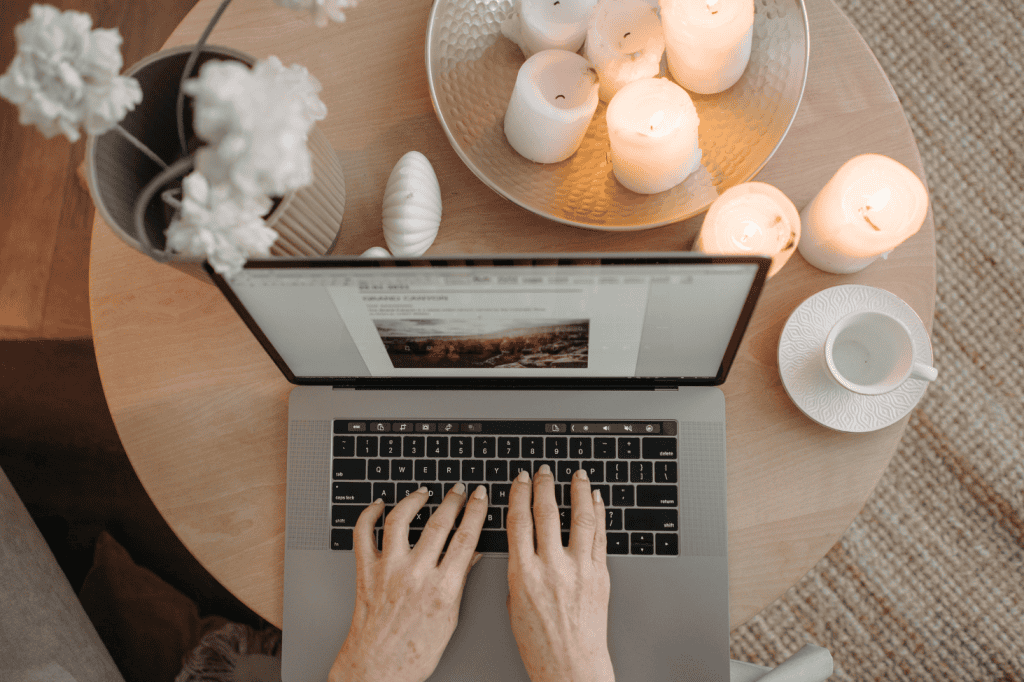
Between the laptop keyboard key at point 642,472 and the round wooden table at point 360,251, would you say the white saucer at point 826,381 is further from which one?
the laptop keyboard key at point 642,472

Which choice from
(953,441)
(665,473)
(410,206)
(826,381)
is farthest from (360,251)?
(953,441)

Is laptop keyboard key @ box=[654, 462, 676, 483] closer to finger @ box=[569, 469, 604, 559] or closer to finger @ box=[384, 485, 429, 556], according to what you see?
finger @ box=[569, 469, 604, 559]

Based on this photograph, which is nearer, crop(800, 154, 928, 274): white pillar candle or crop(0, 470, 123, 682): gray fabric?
crop(800, 154, 928, 274): white pillar candle

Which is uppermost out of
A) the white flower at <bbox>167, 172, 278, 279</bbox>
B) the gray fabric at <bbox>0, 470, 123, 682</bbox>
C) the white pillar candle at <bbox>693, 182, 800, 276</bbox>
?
the white pillar candle at <bbox>693, 182, 800, 276</bbox>

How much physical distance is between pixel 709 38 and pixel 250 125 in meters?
0.47

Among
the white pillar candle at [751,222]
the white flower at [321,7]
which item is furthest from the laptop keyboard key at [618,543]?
the white flower at [321,7]

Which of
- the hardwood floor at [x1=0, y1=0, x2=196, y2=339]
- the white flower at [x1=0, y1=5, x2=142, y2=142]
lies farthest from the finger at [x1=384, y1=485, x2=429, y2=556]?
the hardwood floor at [x1=0, y1=0, x2=196, y2=339]

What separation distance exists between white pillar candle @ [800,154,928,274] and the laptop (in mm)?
189

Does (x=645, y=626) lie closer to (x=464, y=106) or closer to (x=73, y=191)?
(x=464, y=106)

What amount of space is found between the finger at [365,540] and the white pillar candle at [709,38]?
0.58 m

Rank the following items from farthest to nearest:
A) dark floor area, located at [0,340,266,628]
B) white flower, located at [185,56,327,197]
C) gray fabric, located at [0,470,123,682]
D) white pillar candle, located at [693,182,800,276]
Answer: dark floor area, located at [0,340,266,628], gray fabric, located at [0,470,123,682], white pillar candle, located at [693,182,800,276], white flower, located at [185,56,327,197]

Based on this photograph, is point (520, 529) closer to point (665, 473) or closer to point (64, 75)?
point (665, 473)

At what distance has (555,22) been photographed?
0.65m

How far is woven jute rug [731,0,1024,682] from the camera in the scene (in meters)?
1.27
